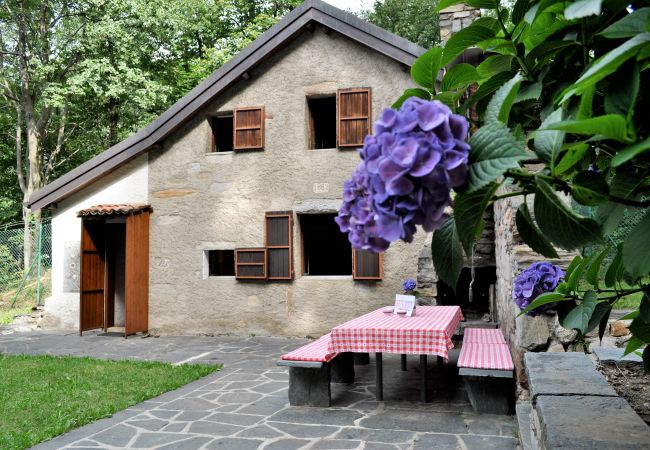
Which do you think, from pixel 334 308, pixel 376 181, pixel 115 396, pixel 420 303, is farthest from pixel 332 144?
pixel 376 181

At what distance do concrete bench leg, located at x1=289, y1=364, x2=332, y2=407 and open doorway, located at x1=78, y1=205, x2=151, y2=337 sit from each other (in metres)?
5.22

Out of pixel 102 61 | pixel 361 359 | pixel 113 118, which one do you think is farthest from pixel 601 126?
pixel 113 118

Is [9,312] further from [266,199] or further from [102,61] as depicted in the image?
[102,61]

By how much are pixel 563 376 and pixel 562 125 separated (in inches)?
80.9

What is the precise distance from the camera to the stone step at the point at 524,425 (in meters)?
3.26

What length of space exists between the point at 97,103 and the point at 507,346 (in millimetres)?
16155

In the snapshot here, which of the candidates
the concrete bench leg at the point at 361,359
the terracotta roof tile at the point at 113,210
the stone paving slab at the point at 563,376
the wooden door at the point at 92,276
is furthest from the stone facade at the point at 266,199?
the stone paving slab at the point at 563,376

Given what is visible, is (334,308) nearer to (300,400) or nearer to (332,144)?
(300,400)

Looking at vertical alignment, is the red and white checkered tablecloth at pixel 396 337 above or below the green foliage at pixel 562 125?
below

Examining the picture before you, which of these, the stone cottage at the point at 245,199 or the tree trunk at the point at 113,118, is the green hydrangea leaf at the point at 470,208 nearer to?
the stone cottage at the point at 245,199

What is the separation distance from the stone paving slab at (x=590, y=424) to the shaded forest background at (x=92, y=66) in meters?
14.9

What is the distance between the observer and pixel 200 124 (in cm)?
965

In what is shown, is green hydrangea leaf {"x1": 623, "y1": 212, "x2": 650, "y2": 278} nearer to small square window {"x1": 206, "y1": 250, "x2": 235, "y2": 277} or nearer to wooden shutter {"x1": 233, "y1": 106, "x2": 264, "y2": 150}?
wooden shutter {"x1": 233, "y1": 106, "x2": 264, "y2": 150}

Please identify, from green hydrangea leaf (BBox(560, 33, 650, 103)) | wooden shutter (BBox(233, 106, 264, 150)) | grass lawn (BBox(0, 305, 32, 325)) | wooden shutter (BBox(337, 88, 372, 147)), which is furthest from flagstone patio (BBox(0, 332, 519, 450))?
grass lawn (BBox(0, 305, 32, 325))
